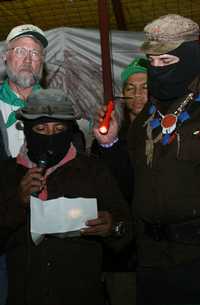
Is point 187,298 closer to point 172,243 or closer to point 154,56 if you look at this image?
point 172,243

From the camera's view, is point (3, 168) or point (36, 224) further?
point (3, 168)

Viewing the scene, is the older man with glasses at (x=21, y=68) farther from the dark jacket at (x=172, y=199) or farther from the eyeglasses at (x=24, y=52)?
the dark jacket at (x=172, y=199)

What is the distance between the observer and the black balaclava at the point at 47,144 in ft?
9.06

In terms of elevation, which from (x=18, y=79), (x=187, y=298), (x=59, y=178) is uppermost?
(x=18, y=79)

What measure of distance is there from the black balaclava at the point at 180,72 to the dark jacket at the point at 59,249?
1.88 feet

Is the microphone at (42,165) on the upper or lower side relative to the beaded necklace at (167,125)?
lower

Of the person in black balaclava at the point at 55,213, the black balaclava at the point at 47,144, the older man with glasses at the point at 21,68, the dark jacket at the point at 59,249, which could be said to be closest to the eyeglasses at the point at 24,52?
the older man with glasses at the point at 21,68

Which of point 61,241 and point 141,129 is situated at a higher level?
point 141,129

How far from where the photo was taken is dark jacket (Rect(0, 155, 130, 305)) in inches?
104

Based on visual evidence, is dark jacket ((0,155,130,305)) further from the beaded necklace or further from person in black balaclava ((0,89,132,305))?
the beaded necklace

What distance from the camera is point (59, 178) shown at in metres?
2.80

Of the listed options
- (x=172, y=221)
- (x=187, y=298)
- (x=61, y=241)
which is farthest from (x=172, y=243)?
(x=61, y=241)

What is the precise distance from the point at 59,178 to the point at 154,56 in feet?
2.80

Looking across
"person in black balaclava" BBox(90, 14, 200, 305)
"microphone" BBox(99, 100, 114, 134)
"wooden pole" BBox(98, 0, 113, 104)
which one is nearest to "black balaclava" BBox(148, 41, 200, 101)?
"person in black balaclava" BBox(90, 14, 200, 305)
